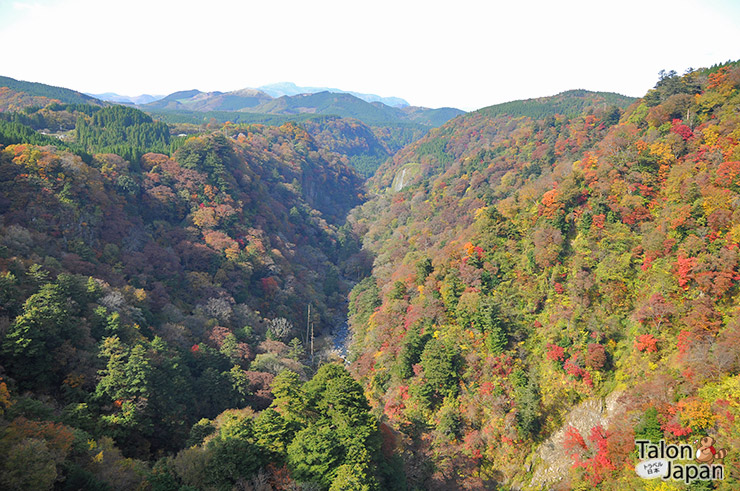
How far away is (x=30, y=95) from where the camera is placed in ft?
361

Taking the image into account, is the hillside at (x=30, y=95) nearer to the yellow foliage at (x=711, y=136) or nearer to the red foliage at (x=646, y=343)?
the red foliage at (x=646, y=343)

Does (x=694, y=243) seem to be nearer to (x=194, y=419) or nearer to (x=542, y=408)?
(x=542, y=408)

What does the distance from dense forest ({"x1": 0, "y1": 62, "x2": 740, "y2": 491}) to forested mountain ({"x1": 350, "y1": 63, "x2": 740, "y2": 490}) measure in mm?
179

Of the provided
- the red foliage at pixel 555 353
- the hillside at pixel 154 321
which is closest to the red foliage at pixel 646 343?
the red foliage at pixel 555 353

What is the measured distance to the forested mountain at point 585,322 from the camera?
79.5 ft

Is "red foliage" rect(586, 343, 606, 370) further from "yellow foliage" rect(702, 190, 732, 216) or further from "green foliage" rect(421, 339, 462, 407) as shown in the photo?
"yellow foliage" rect(702, 190, 732, 216)

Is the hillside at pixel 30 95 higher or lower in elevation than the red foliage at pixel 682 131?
higher

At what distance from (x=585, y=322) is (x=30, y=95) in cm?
14273

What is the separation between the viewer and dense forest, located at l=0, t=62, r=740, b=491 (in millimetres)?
22062

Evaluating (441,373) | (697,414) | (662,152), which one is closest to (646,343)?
(697,414)

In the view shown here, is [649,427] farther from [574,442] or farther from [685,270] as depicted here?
[685,270]

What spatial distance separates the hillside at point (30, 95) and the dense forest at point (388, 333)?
199 feet

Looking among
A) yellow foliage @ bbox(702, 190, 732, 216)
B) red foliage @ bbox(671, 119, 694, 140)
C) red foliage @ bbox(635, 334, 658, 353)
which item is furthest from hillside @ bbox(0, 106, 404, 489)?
red foliage @ bbox(671, 119, 694, 140)

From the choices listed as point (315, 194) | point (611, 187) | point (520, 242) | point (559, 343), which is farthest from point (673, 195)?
point (315, 194)
